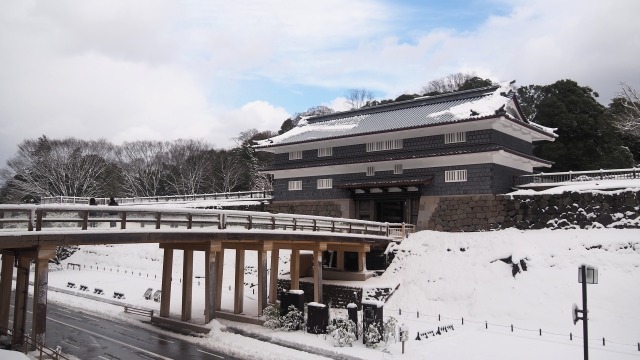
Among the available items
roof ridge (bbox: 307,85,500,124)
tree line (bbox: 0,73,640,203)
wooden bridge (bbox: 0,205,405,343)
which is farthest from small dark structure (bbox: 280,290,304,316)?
tree line (bbox: 0,73,640,203)

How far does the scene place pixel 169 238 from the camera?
61.8 feet

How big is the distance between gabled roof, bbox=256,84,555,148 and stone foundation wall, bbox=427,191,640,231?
5659mm

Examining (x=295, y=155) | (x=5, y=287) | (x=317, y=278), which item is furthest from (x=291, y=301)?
(x=295, y=155)

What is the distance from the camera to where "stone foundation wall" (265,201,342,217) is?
39.0 metres

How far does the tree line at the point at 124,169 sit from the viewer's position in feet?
192

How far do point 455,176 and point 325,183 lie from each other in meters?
11.0

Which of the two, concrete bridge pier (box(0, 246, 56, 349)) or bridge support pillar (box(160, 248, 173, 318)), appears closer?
concrete bridge pier (box(0, 246, 56, 349))

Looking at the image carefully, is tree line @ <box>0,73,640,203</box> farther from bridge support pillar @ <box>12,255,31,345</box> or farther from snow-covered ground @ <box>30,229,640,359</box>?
bridge support pillar @ <box>12,255,31,345</box>

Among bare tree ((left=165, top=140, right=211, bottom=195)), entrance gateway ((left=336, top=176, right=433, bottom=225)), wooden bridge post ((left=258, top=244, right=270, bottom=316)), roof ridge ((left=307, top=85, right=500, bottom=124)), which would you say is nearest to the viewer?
wooden bridge post ((left=258, top=244, right=270, bottom=316))

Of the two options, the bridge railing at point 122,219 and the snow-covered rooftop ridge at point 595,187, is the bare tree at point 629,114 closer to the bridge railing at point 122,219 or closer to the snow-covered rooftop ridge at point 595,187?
the snow-covered rooftop ridge at point 595,187

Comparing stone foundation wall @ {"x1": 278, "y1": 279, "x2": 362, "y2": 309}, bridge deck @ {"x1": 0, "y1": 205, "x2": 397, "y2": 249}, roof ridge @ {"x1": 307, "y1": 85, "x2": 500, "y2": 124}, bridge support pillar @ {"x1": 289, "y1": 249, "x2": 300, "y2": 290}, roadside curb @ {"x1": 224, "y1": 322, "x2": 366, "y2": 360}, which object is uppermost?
roof ridge @ {"x1": 307, "y1": 85, "x2": 500, "y2": 124}

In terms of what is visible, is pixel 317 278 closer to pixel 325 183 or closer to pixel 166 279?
pixel 166 279

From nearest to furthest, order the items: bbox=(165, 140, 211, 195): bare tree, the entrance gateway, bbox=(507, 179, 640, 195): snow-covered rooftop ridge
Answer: bbox=(507, 179, 640, 195): snow-covered rooftop ridge → the entrance gateway → bbox=(165, 140, 211, 195): bare tree

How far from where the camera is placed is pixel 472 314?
76.5ft
